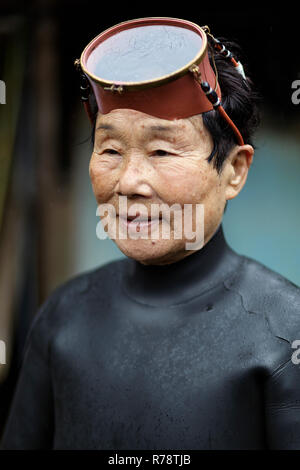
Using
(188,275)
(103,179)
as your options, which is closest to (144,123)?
(103,179)

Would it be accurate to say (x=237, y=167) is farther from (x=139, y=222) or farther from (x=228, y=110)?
(x=139, y=222)

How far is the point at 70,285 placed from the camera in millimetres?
1850

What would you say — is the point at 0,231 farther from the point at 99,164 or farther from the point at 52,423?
the point at 99,164

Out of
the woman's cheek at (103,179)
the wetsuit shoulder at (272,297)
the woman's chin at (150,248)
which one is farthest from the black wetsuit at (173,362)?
the woman's cheek at (103,179)

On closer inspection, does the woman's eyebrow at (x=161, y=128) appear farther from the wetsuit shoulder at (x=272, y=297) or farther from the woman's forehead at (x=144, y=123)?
the wetsuit shoulder at (x=272, y=297)

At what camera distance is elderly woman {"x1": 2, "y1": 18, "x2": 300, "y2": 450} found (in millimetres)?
1396

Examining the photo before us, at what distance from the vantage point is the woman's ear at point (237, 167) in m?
1.54

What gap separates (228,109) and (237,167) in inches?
6.1

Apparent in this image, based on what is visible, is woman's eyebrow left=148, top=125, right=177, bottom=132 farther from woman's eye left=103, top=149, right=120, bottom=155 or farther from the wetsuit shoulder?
the wetsuit shoulder

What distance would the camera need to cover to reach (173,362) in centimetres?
152

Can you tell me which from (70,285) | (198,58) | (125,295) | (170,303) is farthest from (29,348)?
(198,58)

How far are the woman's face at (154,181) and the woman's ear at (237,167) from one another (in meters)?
0.03

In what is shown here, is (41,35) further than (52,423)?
Yes
